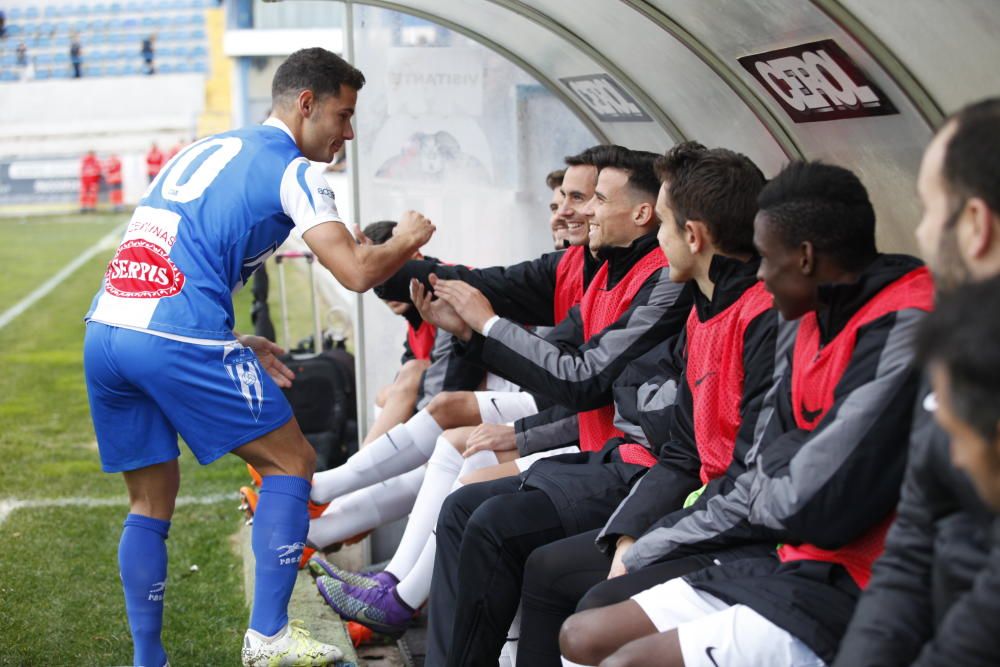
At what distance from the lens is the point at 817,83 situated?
3545 millimetres

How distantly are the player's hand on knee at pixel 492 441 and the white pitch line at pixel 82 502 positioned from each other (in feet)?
8.89

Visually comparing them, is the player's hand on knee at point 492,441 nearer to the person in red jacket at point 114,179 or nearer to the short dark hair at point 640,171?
the short dark hair at point 640,171

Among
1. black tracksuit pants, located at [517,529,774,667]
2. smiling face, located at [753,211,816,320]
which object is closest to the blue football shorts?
black tracksuit pants, located at [517,529,774,667]

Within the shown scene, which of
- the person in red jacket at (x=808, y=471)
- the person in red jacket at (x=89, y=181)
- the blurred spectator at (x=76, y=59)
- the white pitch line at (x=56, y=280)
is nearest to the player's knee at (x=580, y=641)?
the person in red jacket at (x=808, y=471)

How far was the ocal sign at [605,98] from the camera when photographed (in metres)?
4.84

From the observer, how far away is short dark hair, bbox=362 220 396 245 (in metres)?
4.77

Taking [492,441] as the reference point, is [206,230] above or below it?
above

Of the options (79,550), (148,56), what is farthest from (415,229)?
(148,56)

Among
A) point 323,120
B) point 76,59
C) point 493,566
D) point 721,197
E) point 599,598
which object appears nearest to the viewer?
point 599,598

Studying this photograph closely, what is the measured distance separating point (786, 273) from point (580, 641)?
867 millimetres

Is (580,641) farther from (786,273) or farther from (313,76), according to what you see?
(313,76)

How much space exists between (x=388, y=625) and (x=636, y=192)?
167 centimetres

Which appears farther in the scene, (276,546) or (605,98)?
(605,98)

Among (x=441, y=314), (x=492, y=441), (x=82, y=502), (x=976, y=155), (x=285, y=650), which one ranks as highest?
(x=976, y=155)
